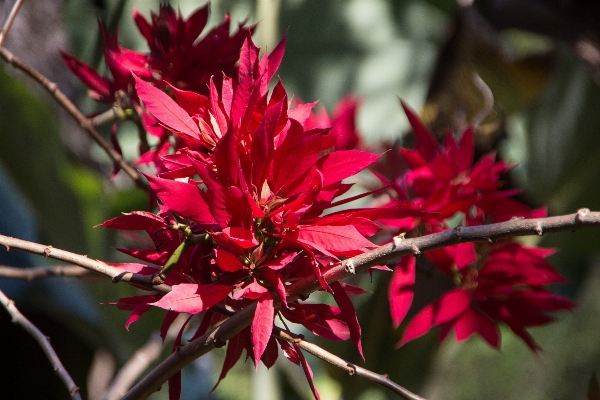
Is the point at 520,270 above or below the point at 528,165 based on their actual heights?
above

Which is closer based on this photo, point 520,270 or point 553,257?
point 520,270

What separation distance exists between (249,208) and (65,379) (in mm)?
148

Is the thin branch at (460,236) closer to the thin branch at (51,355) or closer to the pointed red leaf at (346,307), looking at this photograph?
the pointed red leaf at (346,307)

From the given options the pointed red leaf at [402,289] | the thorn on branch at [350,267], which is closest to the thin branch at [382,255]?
the thorn on branch at [350,267]

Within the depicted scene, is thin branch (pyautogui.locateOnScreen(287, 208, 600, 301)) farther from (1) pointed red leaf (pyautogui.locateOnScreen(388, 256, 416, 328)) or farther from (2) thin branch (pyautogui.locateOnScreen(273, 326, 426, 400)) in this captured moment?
(1) pointed red leaf (pyautogui.locateOnScreen(388, 256, 416, 328))

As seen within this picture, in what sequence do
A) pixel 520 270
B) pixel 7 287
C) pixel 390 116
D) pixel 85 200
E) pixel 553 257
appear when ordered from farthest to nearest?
pixel 390 116 → pixel 553 257 → pixel 7 287 → pixel 85 200 → pixel 520 270

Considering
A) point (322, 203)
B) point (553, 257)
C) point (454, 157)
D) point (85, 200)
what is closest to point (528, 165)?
point (553, 257)

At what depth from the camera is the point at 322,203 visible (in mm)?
302

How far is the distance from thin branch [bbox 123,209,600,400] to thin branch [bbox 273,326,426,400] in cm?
2

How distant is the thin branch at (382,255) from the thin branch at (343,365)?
0.02 metres

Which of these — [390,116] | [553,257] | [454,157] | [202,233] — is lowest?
[553,257]

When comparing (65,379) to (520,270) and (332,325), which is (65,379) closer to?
(332,325)

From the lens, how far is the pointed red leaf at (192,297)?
26cm

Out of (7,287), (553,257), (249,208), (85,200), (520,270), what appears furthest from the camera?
(553,257)
